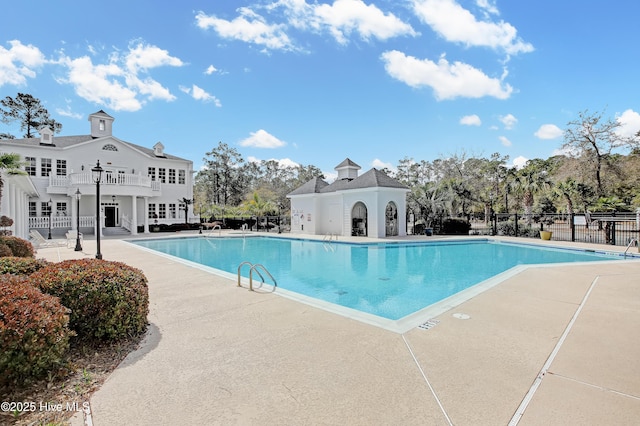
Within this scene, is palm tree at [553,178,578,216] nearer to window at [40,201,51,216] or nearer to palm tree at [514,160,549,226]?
palm tree at [514,160,549,226]

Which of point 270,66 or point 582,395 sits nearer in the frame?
point 582,395

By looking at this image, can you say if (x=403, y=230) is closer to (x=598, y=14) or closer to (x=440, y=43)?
→ (x=440, y=43)

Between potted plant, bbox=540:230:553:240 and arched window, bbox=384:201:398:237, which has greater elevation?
arched window, bbox=384:201:398:237

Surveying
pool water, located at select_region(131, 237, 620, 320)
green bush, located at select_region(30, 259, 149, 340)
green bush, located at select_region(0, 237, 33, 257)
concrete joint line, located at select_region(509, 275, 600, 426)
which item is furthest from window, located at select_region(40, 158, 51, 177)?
concrete joint line, located at select_region(509, 275, 600, 426)

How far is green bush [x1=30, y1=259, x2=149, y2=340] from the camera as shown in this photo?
12.9 feet

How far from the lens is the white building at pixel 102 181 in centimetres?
2366

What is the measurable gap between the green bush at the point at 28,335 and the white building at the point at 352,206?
18917mm

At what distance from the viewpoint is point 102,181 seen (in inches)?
954

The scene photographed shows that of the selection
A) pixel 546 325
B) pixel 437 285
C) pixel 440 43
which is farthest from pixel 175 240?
pixel 546 325

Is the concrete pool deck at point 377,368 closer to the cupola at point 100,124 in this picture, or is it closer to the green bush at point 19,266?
the green bush at point 19,266

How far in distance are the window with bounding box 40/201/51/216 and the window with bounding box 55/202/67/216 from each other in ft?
1.75

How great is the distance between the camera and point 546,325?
476cm

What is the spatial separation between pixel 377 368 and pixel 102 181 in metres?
27.5

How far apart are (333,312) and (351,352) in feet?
5.25
